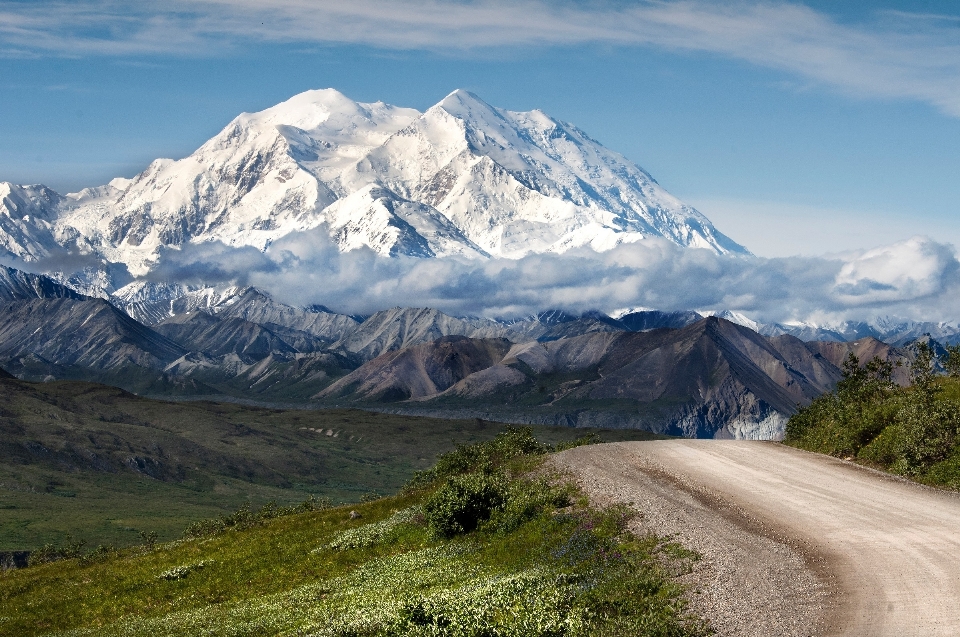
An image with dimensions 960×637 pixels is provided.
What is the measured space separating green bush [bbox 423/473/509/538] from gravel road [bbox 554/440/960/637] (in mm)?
4368

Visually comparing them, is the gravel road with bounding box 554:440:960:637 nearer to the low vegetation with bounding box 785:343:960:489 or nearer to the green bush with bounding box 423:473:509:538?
the low vegetation with bounding box 785:343:960:489

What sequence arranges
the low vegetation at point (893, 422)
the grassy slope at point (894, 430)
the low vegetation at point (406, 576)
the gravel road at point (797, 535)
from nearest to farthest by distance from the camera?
the gravel road at point (797, 535)
the low vegetation at point (406, 576)
the grassy slope at point (894, 430)
the low vegetation at point (893, 422)

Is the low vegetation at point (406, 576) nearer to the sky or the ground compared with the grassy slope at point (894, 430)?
nearer to the ground

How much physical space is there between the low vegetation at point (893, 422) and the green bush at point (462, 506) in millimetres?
19273

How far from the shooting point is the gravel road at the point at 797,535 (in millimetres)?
27672

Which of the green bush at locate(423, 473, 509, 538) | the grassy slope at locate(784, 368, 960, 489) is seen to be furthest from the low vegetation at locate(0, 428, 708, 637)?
the grassy slope at locate(784, 368, 960, 489)

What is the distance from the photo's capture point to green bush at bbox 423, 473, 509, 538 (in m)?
44.3

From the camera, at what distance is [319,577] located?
43.4 m

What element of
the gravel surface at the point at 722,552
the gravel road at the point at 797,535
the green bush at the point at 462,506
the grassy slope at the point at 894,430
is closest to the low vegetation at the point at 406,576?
the green bush at the point at 462,506

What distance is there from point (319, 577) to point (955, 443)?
94.0 ft

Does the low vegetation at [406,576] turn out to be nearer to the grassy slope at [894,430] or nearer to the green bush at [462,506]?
the green bush at [462,506]

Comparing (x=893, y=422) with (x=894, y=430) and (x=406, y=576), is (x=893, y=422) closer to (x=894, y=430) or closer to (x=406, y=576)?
(x=894, y=430)

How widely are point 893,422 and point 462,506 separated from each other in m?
26.3

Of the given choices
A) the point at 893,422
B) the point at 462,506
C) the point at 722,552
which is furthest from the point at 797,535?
the point at 893,422
